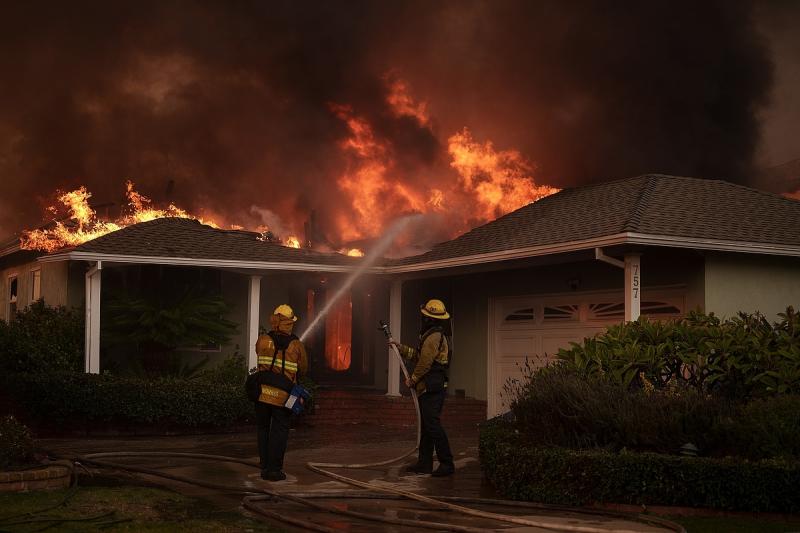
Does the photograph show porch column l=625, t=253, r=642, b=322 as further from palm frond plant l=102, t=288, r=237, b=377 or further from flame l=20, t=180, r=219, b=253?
flame l=20, t=180, r=219, b=253

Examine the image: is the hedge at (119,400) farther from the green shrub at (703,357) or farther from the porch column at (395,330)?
the green shrub at (703,357)

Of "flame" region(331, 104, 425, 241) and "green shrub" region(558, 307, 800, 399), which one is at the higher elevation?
"flame" region(331, 104, 425, 241)

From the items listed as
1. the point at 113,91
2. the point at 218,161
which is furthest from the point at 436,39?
the point at 113,91

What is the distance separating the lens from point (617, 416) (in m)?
9.56

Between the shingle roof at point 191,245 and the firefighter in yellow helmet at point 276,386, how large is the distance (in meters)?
6.91

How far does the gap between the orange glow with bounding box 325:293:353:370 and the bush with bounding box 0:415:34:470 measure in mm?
12077

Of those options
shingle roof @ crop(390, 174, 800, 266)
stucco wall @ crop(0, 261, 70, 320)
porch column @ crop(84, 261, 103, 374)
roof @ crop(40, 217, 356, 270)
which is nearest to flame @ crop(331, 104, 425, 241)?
roof @ crop(40, 217, 356, 270)

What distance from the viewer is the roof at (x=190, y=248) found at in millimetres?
16812

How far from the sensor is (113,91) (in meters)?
28.2

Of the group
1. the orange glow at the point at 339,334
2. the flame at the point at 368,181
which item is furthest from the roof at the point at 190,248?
the flame at the point at 368,181

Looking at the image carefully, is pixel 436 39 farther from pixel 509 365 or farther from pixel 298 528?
pixel 298 528

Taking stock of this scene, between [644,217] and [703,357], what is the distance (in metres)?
4.36

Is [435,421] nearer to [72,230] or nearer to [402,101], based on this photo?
[72,230]

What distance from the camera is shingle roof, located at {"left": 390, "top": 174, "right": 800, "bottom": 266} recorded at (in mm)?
14781
